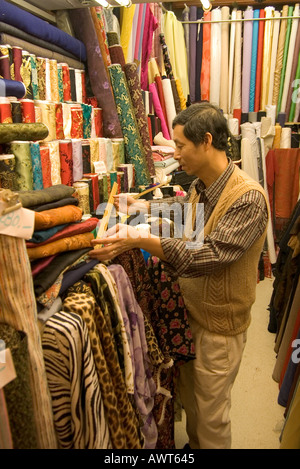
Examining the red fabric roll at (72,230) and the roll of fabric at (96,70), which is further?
the roll of fabric at (96,70)

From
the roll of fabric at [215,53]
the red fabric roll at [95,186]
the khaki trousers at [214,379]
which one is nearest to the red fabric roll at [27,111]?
the red fabric roll at [95,186]

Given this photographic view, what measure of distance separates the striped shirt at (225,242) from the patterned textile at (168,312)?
0.07 m

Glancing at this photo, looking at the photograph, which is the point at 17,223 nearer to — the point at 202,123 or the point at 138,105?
the point at 202,123

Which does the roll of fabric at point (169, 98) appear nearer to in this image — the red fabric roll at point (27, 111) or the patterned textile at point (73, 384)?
the red fabric roll at point (27, 111)

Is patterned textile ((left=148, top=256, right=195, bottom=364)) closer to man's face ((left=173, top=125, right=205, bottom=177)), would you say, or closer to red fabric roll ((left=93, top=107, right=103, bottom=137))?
man's face ((left=173, top=125, right=205, bottom=177))

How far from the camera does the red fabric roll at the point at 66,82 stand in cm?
167

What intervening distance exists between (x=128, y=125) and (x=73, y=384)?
1540 mm

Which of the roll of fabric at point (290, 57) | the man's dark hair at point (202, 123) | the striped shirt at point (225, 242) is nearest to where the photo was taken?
the striped shirt at point (225, 242)

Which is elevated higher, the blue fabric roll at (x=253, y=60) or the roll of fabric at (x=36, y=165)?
the blue fabric roll at (x=253, y=60)

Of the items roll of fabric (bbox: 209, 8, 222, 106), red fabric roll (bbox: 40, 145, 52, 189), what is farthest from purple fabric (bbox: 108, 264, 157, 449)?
roll of fabric (bbox: 209, 8, 222, 106)

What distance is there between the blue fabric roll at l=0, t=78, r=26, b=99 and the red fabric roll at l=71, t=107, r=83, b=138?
0.36m

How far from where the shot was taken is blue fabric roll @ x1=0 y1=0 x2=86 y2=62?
136cm

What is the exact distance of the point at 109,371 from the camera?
95 centimetres

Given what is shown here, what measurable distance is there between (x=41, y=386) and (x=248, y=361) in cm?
214
